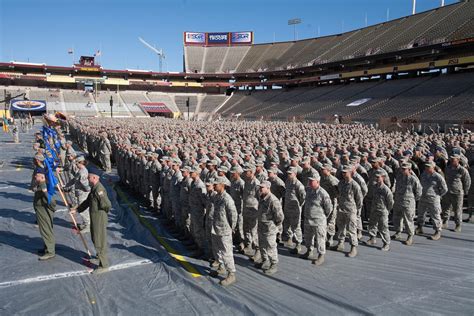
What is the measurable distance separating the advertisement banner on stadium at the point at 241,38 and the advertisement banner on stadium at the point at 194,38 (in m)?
7.16

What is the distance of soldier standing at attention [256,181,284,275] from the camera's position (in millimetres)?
6027

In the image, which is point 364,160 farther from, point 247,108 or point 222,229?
point 247,108

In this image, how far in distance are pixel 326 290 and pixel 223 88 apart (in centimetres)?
7530

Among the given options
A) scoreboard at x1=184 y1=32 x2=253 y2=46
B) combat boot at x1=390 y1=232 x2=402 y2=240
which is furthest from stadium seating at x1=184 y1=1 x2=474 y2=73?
combat boot at x1=390 y1=232 x2=402 y2=240

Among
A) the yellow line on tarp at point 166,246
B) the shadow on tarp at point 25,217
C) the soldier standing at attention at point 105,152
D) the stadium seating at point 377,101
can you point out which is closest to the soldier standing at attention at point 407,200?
the yellow line on tarp at point 166,246

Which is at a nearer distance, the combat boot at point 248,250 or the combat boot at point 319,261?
the combat boot at point 319,261

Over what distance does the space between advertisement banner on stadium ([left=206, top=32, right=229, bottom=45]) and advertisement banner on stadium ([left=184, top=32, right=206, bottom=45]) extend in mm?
1287

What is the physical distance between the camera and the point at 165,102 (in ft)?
233

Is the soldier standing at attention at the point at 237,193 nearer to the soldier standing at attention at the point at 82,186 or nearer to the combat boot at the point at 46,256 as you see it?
the soldier standing at attention at the point at 82,186

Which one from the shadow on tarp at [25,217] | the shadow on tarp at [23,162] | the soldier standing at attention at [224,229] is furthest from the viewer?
the shadow on tarp at [23,162]

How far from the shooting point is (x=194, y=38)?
85.9 m

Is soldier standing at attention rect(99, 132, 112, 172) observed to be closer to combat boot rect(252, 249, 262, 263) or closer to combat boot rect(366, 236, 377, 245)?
combat boot rect(252, 249, 262, 263)

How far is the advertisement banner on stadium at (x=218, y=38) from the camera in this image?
280ft

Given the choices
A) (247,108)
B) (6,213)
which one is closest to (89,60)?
(247,108)
